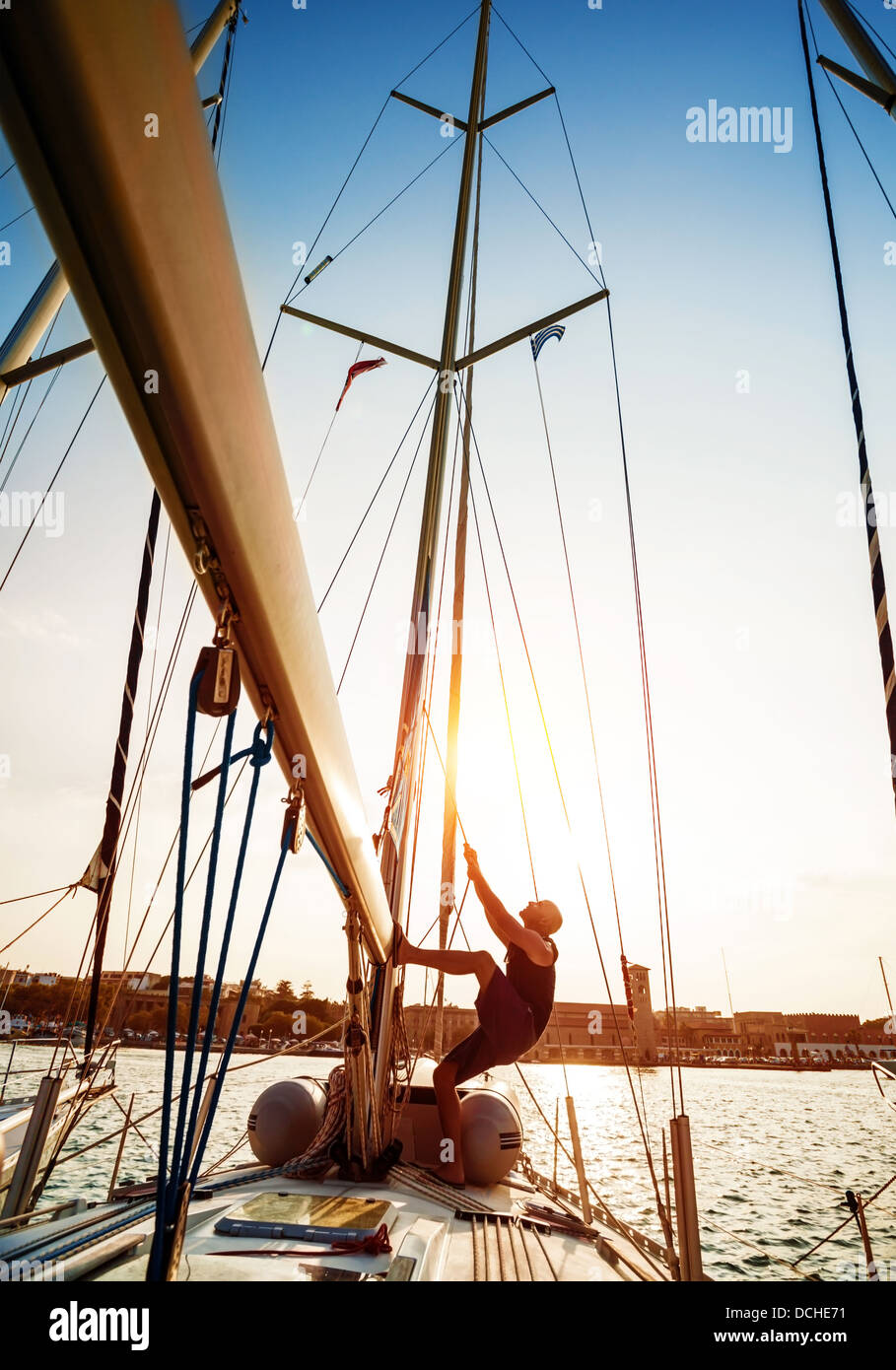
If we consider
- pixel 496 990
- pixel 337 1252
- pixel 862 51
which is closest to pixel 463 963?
pixel 496 990

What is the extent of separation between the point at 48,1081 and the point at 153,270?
4785 mm

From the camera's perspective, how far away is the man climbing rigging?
4.88 metres

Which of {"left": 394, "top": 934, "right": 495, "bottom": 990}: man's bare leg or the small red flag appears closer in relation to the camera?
{"left": 394, "top": 934, "right": 495, "bottom": 990}: man's bare leg

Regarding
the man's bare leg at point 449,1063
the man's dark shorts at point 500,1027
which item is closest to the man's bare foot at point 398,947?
the man's bare leg at point 449,1063

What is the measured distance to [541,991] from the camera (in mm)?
5078

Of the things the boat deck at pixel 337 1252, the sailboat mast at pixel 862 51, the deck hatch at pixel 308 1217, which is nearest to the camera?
the boat deck at pixel 337 1252

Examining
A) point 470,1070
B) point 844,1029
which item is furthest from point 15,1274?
point 844,1029

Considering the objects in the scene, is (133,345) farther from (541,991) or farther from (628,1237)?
(628,1237)

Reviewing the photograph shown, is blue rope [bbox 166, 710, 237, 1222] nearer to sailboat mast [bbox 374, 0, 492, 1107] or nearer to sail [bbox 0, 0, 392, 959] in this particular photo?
sail [bbox 0, 0, 392, 959]

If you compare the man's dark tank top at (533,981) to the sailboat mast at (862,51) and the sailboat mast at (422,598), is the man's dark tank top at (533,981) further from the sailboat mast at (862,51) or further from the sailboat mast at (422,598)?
the sailboat mast at (862,51)

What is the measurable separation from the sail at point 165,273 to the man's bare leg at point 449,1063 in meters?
3.60

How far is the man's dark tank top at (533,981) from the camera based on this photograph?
199 inches

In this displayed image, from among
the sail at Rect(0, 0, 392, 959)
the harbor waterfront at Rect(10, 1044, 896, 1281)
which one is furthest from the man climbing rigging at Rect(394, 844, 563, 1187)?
the sail at Rect(0, 0, 392, 959)

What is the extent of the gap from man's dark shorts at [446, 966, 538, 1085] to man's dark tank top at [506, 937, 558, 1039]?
0.06m
